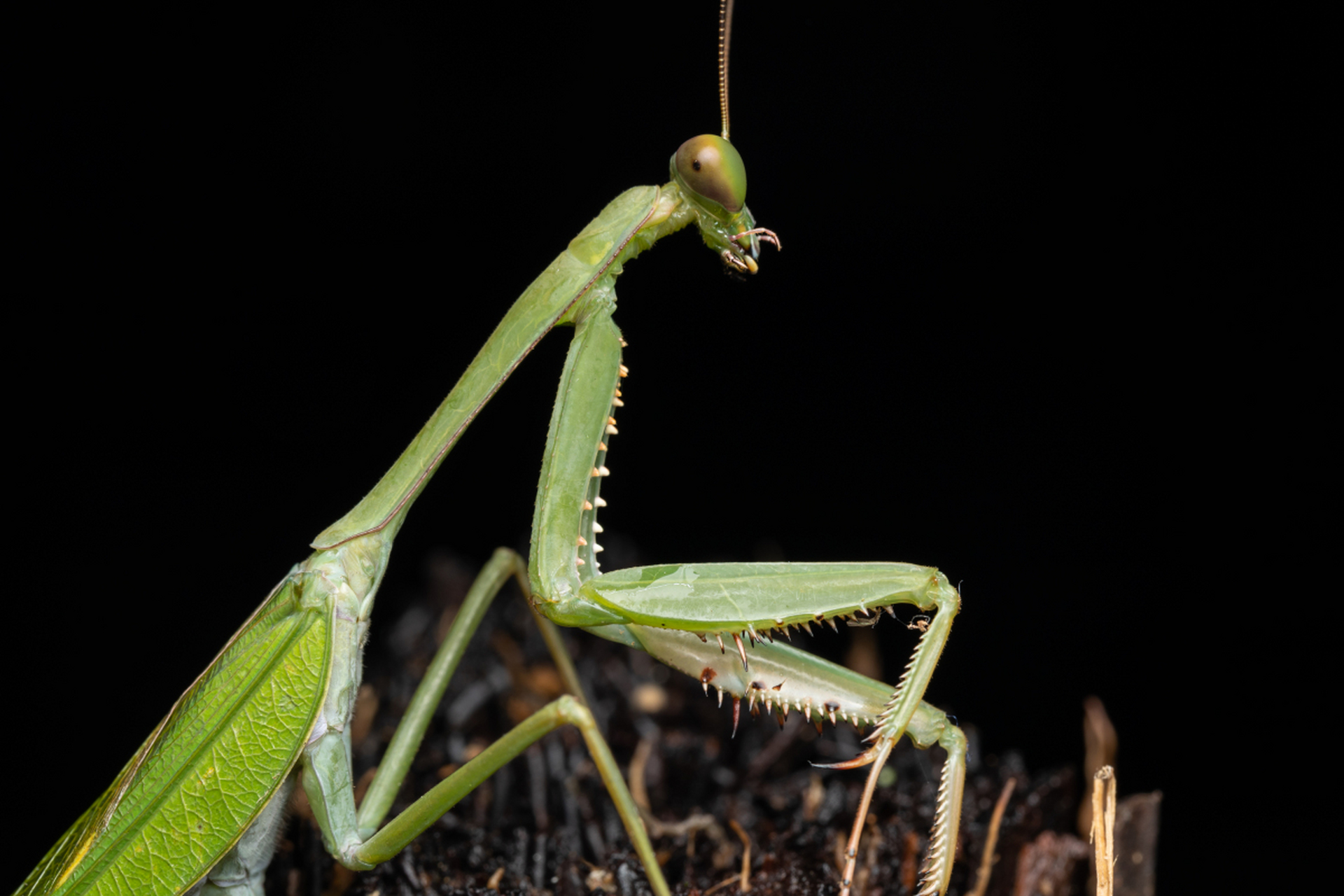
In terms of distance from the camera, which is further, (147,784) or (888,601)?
(147,784)

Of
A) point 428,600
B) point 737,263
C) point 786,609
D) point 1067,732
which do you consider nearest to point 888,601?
point 786,609

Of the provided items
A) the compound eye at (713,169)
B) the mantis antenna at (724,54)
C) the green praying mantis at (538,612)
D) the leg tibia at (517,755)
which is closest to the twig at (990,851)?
the green praying mantis at (538,612)

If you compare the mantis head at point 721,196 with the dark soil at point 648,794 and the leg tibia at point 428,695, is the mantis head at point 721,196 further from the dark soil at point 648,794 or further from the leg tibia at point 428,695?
the dark soil at point 648,794

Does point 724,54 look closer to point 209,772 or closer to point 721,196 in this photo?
point 721,196

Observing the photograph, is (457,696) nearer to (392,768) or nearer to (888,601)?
(392,768)

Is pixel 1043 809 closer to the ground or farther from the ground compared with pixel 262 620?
closer to the ground

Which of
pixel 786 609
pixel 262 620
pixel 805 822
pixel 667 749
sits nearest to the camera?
pixel 786 609

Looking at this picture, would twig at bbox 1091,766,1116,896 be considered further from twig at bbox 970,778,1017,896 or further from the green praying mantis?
twig at bbox 970,778,1017,896
